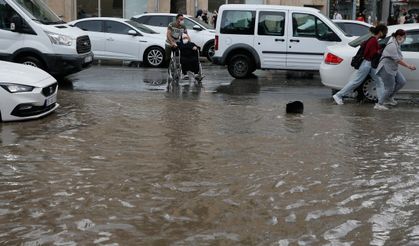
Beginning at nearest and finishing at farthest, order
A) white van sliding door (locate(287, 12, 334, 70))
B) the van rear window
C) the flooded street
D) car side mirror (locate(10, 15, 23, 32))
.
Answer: the flooded street < car side mirror (locate(10, 15, 23, 32)) < white van sliding door (locate(287, 12, 334, 70)) < the van rear window

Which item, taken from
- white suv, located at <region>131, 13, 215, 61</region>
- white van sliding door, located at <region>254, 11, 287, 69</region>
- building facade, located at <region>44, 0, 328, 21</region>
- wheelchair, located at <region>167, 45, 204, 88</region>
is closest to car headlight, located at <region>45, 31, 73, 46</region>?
wheelchair, located at <region>167, 45, 204, 88</region>

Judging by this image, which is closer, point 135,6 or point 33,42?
point 33,42

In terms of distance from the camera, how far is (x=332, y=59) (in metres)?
12.3

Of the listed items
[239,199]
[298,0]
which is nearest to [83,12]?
[298,0]

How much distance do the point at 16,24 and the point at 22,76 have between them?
4.31m

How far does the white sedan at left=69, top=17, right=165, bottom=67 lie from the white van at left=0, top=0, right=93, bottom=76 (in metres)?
5.16

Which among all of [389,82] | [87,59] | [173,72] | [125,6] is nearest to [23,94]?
[87,59]

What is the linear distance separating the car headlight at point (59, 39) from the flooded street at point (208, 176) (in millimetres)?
2771

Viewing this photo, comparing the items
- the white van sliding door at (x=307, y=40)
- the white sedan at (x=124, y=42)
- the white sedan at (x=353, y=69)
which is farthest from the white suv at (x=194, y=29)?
the white sedan at (x=353, y=69)

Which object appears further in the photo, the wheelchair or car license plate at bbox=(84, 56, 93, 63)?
the wheelchair

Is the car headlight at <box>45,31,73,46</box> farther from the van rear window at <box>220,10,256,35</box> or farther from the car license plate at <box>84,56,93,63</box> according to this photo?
the van rear window at <box>220,10,256,35</box>

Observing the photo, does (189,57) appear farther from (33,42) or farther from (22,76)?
(22,76)

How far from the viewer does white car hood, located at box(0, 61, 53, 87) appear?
9047mm

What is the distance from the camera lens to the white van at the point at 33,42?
519 inches
